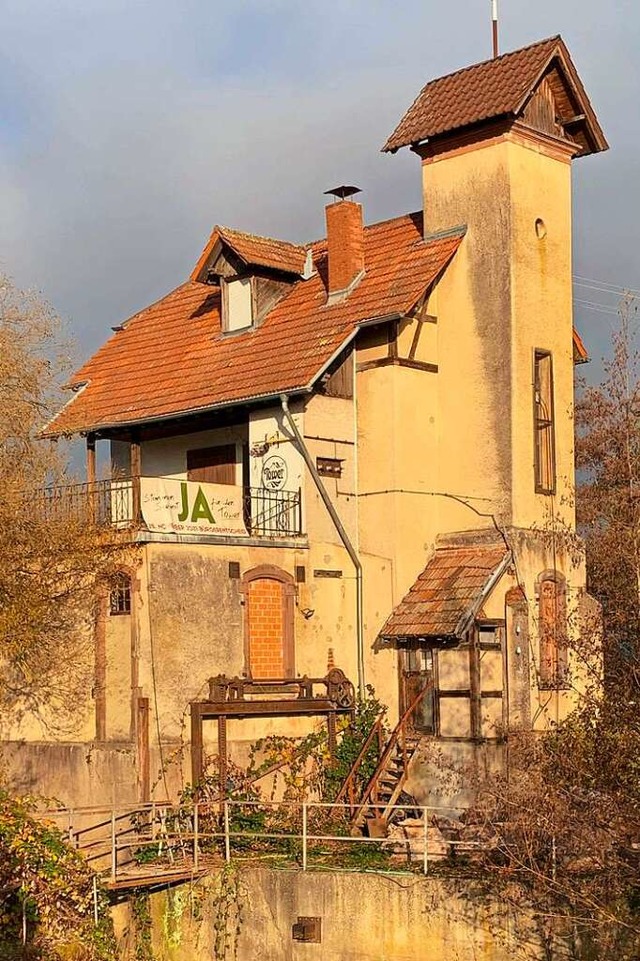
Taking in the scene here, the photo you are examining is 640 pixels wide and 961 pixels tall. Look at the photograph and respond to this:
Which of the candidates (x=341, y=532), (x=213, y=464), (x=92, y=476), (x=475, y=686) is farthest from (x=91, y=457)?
(x=475, y=686)

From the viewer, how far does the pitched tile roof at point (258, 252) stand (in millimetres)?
27734

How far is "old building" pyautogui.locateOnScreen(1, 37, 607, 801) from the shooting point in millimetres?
23906

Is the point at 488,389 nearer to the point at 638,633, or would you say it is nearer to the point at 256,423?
the point at 256,423

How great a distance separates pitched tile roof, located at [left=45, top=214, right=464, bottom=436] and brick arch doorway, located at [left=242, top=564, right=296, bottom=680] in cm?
305

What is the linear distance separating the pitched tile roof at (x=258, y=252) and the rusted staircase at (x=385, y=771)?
8.52m

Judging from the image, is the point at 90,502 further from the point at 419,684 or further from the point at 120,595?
the point at 419,684

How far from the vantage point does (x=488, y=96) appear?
25734 millimetres

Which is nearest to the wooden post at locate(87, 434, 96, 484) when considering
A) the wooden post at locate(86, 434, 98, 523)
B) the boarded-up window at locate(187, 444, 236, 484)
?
the wooden post at locate(86, 434, 98, 523)

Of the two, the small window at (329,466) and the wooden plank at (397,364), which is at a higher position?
the wooden plank at (397,364)

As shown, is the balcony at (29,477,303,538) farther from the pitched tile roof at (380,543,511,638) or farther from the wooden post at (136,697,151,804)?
the wooden post at (136,697,151,804)

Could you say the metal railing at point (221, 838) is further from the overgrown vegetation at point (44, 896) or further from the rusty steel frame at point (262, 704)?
the overgrown vegetation at point (44, 896)

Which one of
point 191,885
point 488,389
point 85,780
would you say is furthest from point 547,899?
point 488,389

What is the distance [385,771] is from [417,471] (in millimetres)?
5071

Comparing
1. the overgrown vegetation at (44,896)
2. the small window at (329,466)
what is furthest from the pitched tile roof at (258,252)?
the overgrown vegetation at (44,896)
